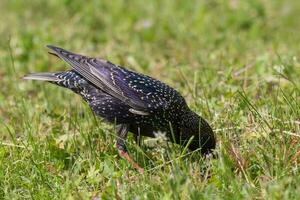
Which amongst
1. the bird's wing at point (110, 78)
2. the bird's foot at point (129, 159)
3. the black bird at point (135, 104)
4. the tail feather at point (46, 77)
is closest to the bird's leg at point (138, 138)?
the black bird at point (135, 104)

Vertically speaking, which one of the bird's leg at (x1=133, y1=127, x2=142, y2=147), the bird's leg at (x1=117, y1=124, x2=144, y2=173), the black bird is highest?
the black bird

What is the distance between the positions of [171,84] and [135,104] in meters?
1.97

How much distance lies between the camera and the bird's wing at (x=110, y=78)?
6508 mm

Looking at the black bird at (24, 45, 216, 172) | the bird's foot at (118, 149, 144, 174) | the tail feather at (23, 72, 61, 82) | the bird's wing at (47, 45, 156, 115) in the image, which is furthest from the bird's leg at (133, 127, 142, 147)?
the tail feather at (23, 72, 61, 82)

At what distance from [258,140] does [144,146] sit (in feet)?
3.67

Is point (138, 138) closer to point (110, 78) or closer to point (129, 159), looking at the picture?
point (110, 78)

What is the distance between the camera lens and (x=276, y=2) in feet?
38.4

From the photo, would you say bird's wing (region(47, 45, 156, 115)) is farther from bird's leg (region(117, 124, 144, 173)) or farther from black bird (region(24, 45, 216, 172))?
bird's leg (region(117, 124, 144, 173))

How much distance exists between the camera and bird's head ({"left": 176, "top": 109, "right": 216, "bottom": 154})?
622cm

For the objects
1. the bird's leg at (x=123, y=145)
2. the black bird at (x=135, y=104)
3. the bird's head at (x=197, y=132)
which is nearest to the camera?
the bird's leg at (x=123, y=145)

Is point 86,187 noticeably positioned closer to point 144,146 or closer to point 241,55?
point 144,146

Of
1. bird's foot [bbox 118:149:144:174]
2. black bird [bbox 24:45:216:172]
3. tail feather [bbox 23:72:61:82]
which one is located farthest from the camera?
tail feather [bbox 23:72:61:82]

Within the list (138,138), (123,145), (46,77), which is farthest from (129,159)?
(46,77)

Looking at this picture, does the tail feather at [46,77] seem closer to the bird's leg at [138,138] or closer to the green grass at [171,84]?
the green grass at [171,84]
